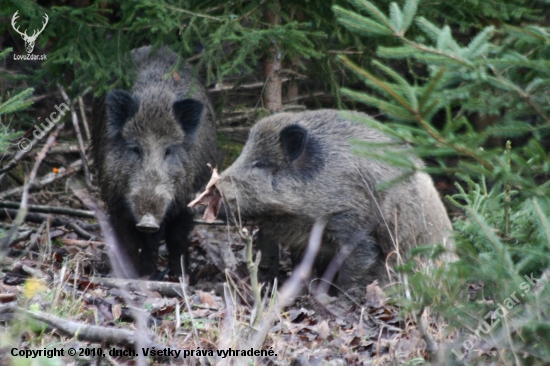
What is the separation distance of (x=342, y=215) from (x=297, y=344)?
2.15 metres

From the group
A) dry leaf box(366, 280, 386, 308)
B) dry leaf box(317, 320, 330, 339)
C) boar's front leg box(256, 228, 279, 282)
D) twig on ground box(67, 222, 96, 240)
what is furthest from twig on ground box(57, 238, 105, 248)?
dry leaf box(317, 320, 330, 339)

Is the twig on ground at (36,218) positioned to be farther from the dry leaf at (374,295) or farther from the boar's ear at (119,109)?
the dry leaf at (374,295)

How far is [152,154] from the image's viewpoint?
7.11 m

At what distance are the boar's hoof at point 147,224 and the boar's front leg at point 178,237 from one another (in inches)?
37.5

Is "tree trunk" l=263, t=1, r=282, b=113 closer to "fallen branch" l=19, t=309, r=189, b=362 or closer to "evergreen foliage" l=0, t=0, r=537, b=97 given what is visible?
"evergreen foliage" l=0, t=0, r=537, b=97

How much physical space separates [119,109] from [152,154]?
566 mm

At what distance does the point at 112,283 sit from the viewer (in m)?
5.74

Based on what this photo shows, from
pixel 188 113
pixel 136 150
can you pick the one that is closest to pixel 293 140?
pixel 188 113

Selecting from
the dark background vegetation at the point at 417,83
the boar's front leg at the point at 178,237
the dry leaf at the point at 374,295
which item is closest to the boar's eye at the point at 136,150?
the dark background vegetation at the point at 417,83

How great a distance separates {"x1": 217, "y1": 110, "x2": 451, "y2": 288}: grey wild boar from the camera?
6.43 meters

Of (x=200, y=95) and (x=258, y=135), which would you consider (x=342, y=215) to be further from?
(x=200, y=95)

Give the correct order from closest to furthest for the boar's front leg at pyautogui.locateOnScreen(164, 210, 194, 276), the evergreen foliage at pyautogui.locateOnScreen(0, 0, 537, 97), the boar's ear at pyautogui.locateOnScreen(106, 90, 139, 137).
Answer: the evergreen foliage at pyautogui.locateOnScreen(0, 0, 537, 97)
the boar's ear at pyautogui.locateOnScreen(106, 90, 139, 137)
the boar's front leg at pyautogui.locateOnScreen(164, 210, 194, 276)

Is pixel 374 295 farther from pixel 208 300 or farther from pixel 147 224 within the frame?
pixel 147 224

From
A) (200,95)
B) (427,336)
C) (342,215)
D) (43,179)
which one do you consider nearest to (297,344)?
(427,336)
